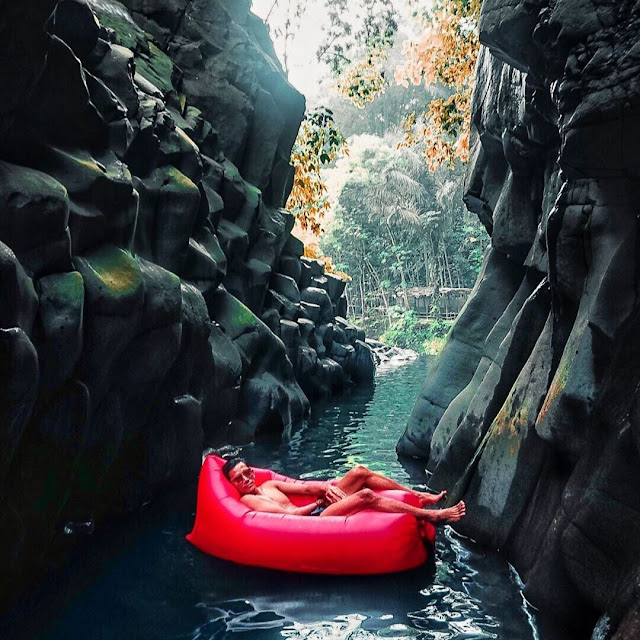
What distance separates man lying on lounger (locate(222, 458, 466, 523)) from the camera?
6137mm

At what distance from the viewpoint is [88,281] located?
20.9 ft

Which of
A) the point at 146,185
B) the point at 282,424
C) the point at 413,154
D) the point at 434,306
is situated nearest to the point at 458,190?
the point at 413,154

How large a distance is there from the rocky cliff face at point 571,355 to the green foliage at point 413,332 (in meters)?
29.5

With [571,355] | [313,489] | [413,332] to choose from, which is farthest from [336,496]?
[413,332]

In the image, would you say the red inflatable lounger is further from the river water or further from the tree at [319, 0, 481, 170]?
the tree at [319, 0, 481, 170]

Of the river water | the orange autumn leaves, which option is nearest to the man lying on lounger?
the river water

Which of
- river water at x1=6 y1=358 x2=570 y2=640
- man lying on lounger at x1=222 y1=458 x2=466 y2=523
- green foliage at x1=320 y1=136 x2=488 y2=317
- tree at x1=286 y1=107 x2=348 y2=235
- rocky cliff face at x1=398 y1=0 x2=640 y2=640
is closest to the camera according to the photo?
rocky cliff face at x1=398 y1=0 x2=640 y2=640

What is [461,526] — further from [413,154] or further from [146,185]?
[413,154]

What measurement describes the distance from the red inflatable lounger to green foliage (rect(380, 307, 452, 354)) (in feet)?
103

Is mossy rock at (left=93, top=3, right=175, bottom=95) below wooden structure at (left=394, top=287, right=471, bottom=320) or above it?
above

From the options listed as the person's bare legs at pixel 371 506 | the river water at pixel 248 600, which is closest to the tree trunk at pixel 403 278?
the river water at pixel 248 600

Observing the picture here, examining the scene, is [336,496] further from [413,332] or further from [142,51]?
[413,332]

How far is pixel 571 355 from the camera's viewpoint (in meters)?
5.45

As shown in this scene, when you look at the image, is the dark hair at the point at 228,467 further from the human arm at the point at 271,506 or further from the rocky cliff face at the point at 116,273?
the rocky cliff face at the point at 116,273
